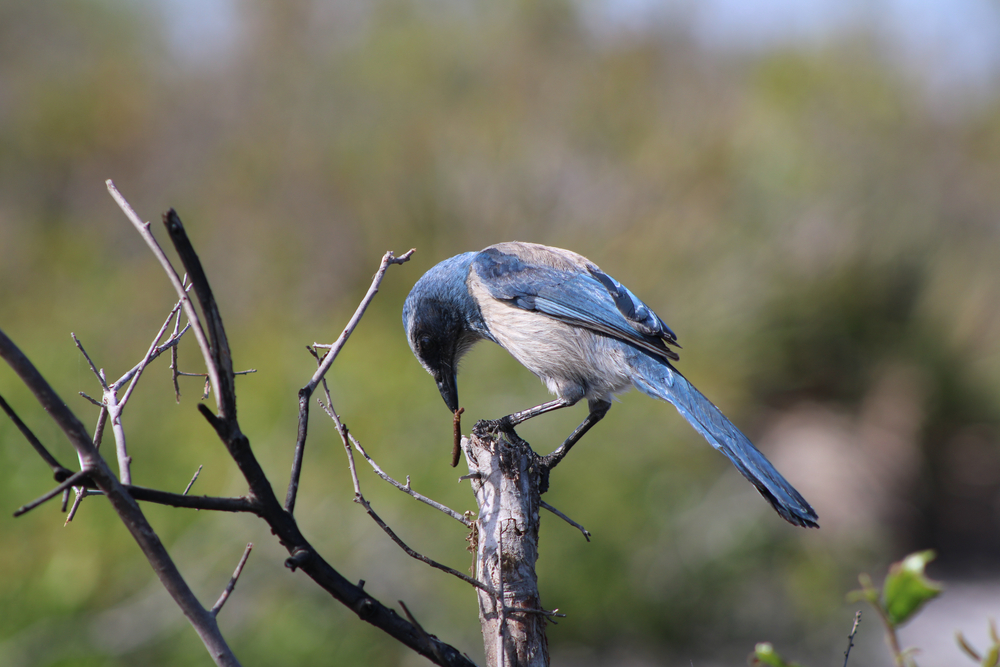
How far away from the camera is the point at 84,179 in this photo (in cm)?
1141

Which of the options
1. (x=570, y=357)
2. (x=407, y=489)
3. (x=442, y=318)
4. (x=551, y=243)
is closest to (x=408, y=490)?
(x=407, y=489)

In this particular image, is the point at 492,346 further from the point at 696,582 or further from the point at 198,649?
the point at 198,649

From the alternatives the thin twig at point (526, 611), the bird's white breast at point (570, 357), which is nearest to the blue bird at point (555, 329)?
the bird's white breast at point (570, 357)

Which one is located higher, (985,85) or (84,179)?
(985,85)

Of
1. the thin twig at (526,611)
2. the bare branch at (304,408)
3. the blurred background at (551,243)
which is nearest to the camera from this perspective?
the bare branch at (304,408)

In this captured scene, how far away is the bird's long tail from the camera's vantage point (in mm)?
2193

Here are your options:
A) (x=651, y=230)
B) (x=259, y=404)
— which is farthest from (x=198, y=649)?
(x=651, y=230)

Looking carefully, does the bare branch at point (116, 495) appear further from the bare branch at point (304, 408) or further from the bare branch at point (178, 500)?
the bare branch at point (304, 408)

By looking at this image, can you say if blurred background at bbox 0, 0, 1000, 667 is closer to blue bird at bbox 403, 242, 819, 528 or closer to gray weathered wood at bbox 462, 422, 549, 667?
blue bird at bbox 403, 242, 819, 528

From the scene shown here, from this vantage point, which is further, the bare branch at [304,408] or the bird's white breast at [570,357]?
the bird's white breast at [570,357]

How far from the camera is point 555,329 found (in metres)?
3.25

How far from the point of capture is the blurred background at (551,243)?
5145mm

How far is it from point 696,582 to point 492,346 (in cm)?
255

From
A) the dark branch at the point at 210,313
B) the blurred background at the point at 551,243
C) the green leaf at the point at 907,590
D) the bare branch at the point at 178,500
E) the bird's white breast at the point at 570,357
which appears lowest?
the green leaf at the point at 907,590
